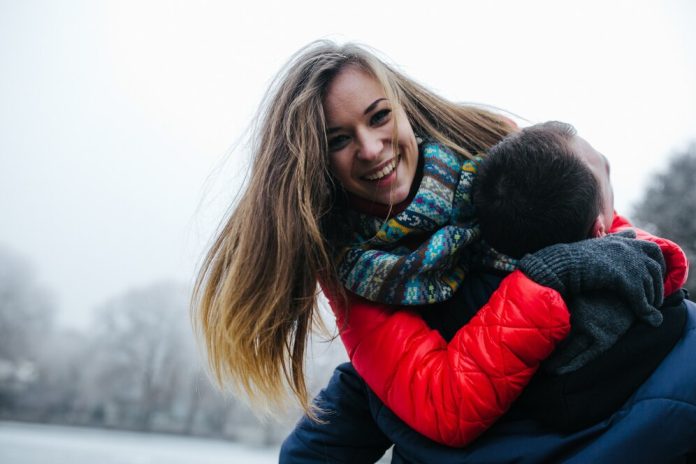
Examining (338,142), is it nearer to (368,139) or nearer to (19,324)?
(368,139)

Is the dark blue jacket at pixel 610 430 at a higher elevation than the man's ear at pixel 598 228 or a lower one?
lower

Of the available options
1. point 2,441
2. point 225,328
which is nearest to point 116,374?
point 2,441

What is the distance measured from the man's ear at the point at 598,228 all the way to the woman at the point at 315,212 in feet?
1.29

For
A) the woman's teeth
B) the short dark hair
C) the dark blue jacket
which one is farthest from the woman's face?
the dark blue jacket

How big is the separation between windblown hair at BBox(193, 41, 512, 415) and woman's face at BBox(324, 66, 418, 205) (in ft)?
0.14

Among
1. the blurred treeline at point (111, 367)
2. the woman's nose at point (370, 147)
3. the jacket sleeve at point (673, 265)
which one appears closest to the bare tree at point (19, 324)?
the blurred treeline at point (111, 367)

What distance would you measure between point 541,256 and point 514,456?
0.50 meters

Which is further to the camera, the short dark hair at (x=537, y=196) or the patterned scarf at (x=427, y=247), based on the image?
the patterned scarf at (x=427, y=247)

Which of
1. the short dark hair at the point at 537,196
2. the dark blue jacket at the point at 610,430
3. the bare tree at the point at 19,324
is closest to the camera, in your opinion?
the dark blue jacket at the point at 610,430

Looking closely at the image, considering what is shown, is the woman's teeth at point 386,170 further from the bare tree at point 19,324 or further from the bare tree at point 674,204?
the bare tree at point 19,324

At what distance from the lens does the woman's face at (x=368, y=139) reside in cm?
171

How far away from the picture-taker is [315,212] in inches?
68.1

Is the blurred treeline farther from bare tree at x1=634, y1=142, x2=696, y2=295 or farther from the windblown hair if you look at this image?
the windblown hair

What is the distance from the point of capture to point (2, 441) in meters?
9.88
